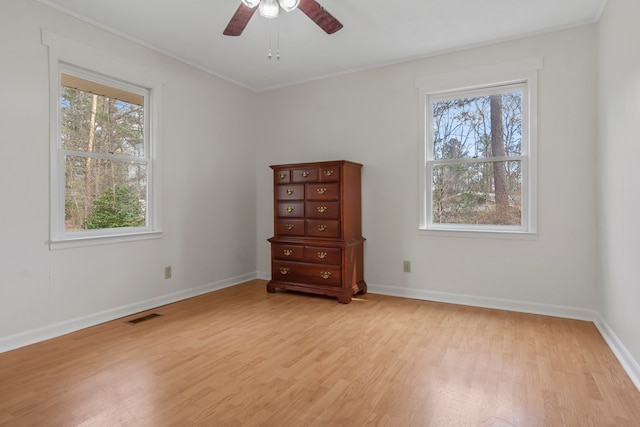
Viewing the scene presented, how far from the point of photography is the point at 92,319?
9.89 feet

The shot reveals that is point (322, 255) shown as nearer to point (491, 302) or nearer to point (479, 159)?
point (491, 302)

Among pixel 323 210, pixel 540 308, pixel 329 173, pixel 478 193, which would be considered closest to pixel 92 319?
pixel 323 210

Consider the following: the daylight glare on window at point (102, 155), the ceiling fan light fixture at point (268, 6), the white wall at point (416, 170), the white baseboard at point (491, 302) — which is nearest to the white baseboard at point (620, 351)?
the white baseboard at point (491, 302)

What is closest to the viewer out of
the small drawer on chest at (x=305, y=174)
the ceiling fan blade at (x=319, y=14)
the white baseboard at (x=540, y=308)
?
the white baseboard at (x=540, y=308)

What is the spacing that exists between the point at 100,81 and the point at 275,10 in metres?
1.77

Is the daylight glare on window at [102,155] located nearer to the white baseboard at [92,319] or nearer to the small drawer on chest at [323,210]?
the white baseboard at [92,319]

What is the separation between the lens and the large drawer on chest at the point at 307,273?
376 cm

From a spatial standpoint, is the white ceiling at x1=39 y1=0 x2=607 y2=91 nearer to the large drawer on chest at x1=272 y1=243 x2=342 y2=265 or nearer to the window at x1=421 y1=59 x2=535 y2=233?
the window at x1=421 y1=59 x2=535 y2=233

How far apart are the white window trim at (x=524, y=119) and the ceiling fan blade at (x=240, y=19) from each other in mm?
1997

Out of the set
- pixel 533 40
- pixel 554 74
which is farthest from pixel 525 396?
pixel 533 40

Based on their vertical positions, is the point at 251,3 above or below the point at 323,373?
above

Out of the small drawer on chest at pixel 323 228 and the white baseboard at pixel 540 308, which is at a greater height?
the small drawer on chest at pixel 323 228

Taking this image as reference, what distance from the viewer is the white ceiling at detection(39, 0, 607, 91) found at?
2.79 metres

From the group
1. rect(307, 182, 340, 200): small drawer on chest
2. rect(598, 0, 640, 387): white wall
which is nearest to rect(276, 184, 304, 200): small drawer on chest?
rect(307, 182, 340, 200): small drawer on chest
